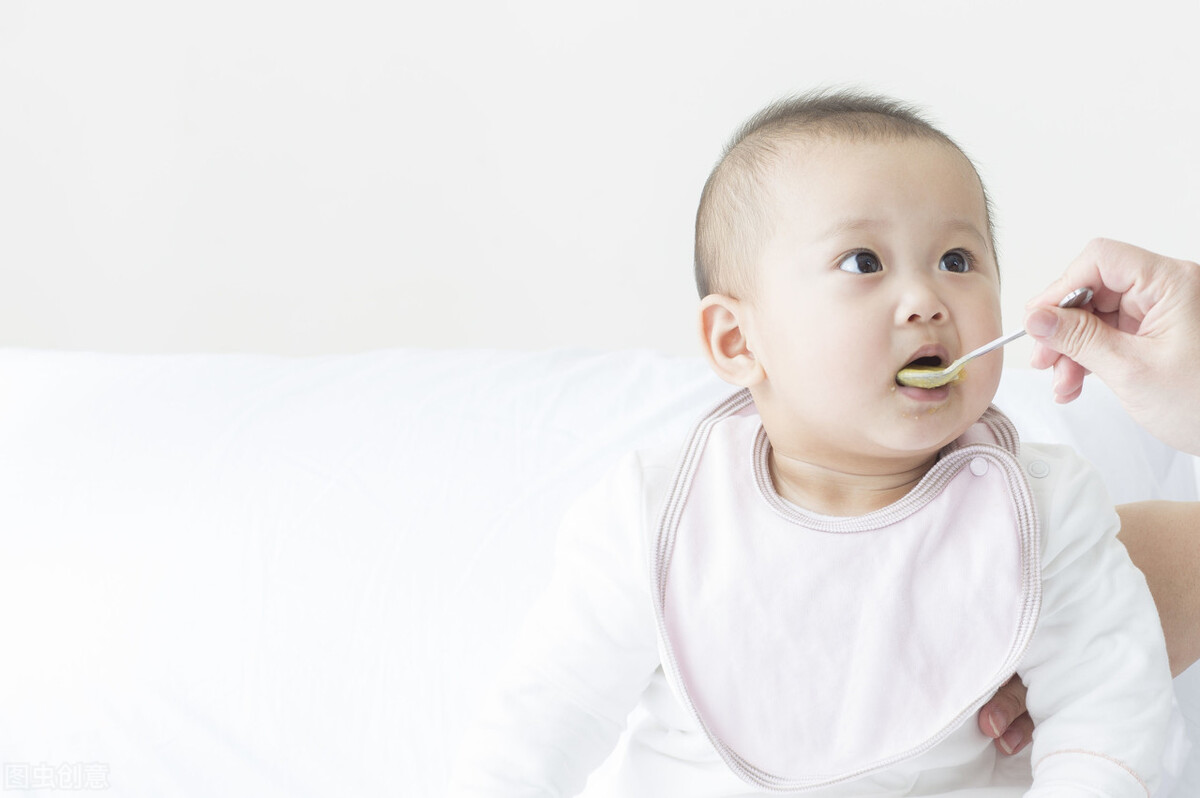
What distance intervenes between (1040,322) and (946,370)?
0.09 m

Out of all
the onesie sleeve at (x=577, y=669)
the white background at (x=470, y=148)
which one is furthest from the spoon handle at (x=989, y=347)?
the white background at (x=470, y=148)

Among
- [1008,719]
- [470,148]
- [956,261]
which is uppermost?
[470,148]

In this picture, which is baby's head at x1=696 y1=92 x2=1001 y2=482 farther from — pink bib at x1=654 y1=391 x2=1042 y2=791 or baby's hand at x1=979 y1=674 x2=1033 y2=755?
baby's hand at x1=979 y1=674 x2=1033 y2=755

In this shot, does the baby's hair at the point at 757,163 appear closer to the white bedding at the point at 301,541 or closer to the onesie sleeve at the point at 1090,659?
the onesie sleeve at the point at 1090,659

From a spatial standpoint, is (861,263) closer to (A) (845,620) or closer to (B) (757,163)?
(B) (757,163)

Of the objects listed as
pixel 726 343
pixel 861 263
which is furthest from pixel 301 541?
pixel 861 263

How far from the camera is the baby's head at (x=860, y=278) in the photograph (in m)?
0.92

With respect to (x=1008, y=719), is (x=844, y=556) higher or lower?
higher

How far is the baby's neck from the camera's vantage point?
102cm

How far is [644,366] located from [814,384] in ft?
2.35

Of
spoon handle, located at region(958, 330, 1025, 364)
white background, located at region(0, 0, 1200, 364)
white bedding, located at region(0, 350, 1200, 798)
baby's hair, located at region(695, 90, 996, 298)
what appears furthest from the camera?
white background, located at region(0, 0, 1200, 364)

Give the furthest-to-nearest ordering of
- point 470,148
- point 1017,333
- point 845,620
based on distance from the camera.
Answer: point 470,148 < point 845,620 < point 1017,333

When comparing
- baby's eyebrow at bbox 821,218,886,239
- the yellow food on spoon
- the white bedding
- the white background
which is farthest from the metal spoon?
the white background

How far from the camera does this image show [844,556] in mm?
999
